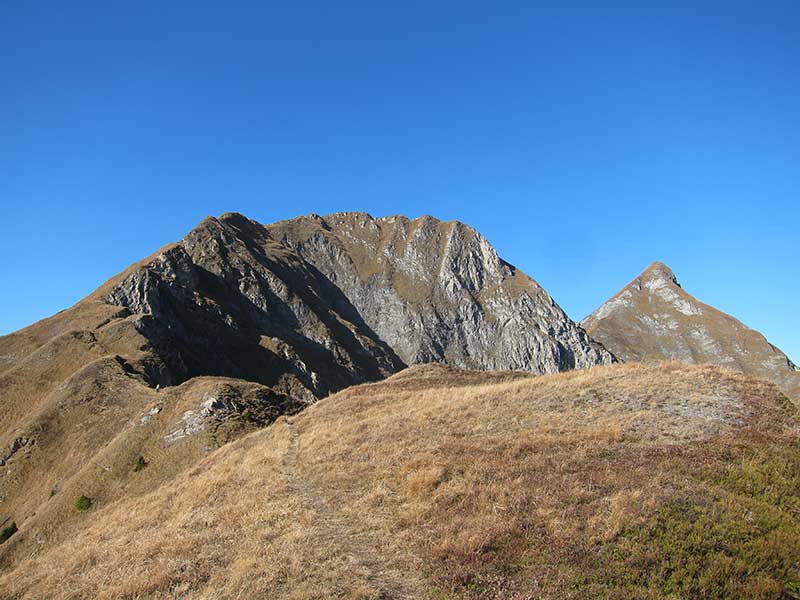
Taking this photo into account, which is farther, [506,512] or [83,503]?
[83,503]

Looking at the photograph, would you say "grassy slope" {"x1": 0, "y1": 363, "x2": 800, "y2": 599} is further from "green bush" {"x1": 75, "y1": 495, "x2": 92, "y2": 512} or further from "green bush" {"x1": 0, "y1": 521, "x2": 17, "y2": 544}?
"green bush" {"x1": 0, "y1": 521, "x2": 17, "y2": 544}

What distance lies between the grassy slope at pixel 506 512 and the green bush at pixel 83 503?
1436 cm

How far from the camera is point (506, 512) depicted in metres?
14.6

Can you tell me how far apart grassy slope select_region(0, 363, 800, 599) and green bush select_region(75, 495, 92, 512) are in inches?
565

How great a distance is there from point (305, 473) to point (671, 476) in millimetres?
15632

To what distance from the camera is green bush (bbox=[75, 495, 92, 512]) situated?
38.4 meters

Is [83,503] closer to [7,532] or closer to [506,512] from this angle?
[7,532]

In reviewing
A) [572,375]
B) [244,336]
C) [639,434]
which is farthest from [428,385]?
[244,336]

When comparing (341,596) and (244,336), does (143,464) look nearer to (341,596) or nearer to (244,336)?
(341,596)

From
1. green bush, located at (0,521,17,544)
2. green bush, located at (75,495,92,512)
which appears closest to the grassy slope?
green bush, located at (75,495,92,512)

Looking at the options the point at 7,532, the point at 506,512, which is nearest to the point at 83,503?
the point at 7,532

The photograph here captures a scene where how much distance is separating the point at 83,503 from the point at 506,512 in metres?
38.5

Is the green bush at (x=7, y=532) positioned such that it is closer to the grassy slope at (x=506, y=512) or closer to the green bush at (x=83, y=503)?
the green bush at (x=83, y=503)

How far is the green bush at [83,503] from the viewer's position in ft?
126
